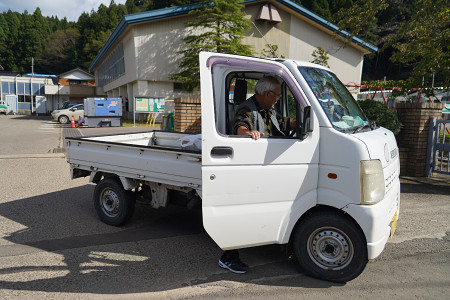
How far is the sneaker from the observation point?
3732 mm

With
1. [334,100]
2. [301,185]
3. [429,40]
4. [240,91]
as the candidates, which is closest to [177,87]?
[429,40]

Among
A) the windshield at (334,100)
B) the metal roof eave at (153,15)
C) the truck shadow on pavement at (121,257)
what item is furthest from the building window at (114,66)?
the windshield at (334,100)

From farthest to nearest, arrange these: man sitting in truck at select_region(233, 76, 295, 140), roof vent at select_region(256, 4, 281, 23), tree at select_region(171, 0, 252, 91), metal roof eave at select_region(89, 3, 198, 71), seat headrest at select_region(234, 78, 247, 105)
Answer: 1. roof vent at select_region(256, 4, 281, 23)
2. metal roof eave at select_region(89, 3, 198, 71)
3. tree at select_region(171, 0, 252, 91)
4. seat headrest at select_region(234, 78, 247, 105)
5. man sitting in truck at select_region(233, 76, 295, 140)

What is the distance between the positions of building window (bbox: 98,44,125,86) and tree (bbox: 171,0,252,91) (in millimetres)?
8525

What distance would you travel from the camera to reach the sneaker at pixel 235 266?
373 centimetres

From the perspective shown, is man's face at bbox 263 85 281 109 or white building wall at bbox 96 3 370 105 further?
white building wall at bbox 96 3 370 105

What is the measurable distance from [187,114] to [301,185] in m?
6.52

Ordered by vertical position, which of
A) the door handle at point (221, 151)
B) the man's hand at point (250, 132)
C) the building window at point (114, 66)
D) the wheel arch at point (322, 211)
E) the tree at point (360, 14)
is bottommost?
the wheel arch at point (322, 211)

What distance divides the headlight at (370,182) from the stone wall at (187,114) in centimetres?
679

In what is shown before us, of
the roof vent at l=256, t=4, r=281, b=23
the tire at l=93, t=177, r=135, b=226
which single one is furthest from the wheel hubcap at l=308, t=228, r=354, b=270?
the roof vent at l=256, t=4, r=281, b=23

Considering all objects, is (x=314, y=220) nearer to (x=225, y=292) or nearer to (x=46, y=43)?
(x=225, y=292)

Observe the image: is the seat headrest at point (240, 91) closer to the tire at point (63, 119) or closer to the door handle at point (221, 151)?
the door handle at point (221, 151)

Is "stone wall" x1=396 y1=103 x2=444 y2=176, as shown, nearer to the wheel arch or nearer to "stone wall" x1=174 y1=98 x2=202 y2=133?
"stone wall" x1=174 y1=98 x2=202 y2=133

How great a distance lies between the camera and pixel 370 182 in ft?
10.5
